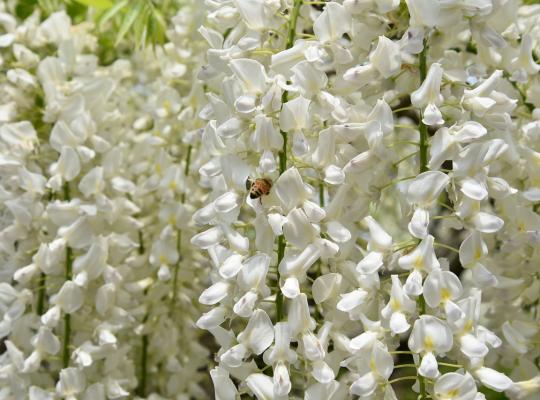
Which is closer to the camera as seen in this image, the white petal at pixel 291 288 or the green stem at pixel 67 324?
the white petal at pixel 291 288

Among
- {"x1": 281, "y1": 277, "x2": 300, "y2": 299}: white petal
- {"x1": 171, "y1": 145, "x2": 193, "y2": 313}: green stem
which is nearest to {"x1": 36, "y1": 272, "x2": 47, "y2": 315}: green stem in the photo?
{"x1": 171, "y1": 145, "x2": 193, "y2": 313}: green stem

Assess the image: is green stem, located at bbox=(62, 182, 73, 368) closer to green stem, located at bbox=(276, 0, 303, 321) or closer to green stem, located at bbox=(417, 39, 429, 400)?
green stem, located at bbox=(276, 0, 303, 321)

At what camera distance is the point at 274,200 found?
133 centimetres

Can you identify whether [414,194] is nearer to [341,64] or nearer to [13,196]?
[341,64]

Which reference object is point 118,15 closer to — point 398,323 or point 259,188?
point 259,188

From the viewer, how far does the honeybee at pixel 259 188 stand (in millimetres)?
1301

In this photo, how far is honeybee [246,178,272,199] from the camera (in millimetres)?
1301

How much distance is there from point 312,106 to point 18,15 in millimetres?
1069

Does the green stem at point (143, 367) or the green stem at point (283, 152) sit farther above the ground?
the green stem at point (283, 152)

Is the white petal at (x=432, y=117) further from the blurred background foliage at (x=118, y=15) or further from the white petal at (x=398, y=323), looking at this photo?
the blurred background foliage at (x=118, y=15)

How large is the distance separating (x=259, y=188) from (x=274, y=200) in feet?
0.12

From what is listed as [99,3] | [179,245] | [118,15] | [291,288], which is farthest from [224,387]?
[118,15]

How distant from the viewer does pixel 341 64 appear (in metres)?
1.39

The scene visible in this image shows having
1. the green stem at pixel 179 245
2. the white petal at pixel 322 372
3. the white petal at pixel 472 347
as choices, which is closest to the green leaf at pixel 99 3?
the green stem at pixel 179 245
